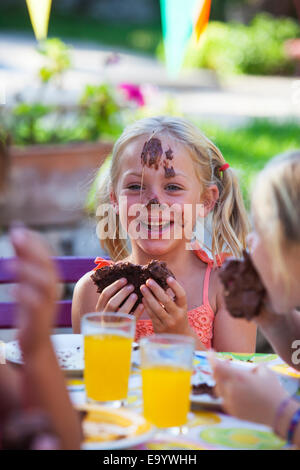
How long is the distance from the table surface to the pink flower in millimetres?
6013

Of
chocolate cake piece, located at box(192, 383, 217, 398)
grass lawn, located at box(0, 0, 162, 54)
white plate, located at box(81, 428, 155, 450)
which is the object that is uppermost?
grass lawn, located at box(0, 0, 162, 54)

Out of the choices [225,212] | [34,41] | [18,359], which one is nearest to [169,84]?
[34,41]

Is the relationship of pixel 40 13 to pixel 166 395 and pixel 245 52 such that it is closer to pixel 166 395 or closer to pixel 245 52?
pixel 166 395

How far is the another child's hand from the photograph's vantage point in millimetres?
1255

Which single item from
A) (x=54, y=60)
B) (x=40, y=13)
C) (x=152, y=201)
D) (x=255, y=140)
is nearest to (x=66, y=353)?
(x=152, y=201)

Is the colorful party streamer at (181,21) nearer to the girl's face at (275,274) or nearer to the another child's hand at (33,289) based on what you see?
the girl's face at (275,274)

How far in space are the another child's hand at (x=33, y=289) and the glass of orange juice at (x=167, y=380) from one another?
386mm

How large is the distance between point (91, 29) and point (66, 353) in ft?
92.1

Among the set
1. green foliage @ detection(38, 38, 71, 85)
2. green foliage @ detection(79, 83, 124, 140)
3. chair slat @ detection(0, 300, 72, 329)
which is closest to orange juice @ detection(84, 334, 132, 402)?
chair slat @ detection(0, 300, 72, 329)

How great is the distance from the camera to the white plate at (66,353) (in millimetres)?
1859

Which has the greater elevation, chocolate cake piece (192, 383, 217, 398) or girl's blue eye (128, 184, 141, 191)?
girl's blue eye (128, 184, 141, 191)

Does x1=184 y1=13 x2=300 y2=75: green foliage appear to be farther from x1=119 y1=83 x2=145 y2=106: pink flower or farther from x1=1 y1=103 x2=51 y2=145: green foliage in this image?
x1=1 y1=103 x2=51 y2=145: green foliage

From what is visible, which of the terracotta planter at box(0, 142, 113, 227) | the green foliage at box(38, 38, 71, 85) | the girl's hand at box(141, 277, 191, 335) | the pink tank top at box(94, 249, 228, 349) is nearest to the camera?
the girl's hand at box(141, 277, 191, 335)

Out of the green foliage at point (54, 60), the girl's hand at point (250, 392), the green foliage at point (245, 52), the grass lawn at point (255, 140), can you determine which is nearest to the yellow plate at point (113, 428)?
the girl's hand at point (250, 392)
